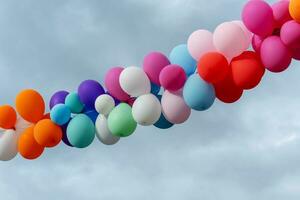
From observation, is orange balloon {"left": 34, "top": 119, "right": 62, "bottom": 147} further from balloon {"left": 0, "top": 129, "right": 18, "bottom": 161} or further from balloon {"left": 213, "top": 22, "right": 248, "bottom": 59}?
balloon {"left": 213, "top": 22, "right": 248, "bottom": 59}

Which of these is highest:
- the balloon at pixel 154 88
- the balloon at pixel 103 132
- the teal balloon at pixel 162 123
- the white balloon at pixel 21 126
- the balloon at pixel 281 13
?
the balloon at pixel 281 13

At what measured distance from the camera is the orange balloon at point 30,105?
6023mm

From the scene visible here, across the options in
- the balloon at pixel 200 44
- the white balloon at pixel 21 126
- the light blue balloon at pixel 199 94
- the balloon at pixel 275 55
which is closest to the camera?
the balloon at pixel 275 55

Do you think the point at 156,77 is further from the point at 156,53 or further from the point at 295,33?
the point at 295,33

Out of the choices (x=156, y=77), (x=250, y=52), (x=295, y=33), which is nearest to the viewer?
(x=295, y=33)

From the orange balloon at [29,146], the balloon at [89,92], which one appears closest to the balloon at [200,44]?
the balloon at [89,92]

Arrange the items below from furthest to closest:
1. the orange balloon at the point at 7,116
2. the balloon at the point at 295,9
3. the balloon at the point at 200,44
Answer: the orange balloon at the point at 7,116, the balloon at the point at 200,44, the balloon at the point at 295,9

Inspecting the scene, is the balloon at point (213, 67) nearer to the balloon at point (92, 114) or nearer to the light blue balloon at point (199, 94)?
the light blue balloon at point (199, 94)

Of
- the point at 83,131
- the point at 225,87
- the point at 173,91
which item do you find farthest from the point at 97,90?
the point at 225,87

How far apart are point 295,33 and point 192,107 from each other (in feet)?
3.92

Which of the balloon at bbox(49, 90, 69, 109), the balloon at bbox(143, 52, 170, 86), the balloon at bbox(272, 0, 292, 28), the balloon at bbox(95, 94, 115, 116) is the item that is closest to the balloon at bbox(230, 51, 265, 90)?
the balloon at bbox(272, 0, 292, 28)

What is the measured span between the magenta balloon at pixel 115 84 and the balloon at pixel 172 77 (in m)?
0.51

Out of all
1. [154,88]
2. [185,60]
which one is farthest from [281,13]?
[154,88]

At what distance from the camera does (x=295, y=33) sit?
4.94 meters
